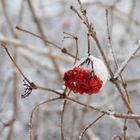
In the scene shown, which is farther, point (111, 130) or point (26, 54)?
point (111, 130)

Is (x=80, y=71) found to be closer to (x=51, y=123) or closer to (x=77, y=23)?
(x=77, y=23)

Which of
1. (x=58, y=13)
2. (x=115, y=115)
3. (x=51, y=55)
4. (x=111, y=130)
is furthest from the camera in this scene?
(x=58, y=13)

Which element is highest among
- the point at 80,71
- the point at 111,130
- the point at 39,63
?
the point at 111,130

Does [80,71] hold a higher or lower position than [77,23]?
lower

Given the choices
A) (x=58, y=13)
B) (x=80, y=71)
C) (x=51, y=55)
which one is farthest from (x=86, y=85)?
(x=58, y=13)
